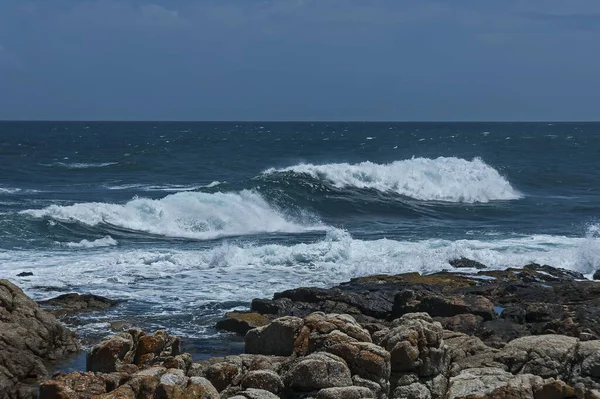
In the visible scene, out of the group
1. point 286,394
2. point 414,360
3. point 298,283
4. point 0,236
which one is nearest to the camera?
point 286,394

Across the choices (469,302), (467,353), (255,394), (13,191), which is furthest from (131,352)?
(13,191)

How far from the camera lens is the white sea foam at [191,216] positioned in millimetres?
36375

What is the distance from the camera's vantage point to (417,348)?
42.4ft

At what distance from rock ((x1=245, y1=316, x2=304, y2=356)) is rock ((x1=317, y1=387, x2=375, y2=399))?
6.81 feet

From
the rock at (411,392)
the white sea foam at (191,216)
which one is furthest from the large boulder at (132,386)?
the white sea foam at (191,216)

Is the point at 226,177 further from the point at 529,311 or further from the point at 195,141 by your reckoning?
the point at 529,311

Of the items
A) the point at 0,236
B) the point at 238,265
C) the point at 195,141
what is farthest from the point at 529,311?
the point at 195,141

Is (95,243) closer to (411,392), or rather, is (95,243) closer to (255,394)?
(411,392)

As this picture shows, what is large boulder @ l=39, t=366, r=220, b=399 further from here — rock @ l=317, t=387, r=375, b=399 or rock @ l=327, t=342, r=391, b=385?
rock @ l=327, t=342, r=391, b=385

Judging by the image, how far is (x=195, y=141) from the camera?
93688 millimetres

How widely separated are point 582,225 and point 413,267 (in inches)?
524

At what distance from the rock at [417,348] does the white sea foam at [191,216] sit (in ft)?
75.4

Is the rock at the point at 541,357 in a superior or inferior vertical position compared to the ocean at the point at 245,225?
superior

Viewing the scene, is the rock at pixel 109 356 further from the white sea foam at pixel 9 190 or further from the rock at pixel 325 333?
the white sea foam at pixel 9 190
